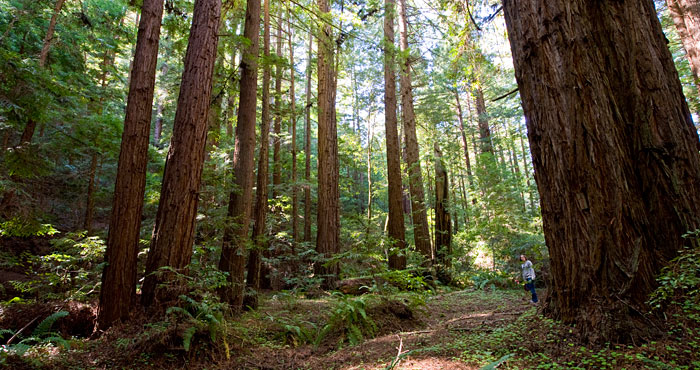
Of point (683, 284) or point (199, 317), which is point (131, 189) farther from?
point (683, 284)

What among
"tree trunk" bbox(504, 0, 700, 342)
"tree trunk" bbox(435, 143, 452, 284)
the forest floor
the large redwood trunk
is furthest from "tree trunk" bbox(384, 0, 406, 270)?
the large redwood trunk

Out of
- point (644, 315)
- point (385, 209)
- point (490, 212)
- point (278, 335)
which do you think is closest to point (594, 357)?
point (644, 315)

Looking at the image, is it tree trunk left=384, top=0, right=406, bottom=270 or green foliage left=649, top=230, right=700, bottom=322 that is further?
tree trunk left=384, top=0, right=406, bottom=270

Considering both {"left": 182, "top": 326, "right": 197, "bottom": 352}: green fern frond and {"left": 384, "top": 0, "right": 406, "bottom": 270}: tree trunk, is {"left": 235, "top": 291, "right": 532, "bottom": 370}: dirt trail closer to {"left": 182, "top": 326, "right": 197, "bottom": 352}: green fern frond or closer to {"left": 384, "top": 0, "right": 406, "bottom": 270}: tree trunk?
{"left": 182, "top": 326, "right": 197, "bottom": 352}: green fern frond

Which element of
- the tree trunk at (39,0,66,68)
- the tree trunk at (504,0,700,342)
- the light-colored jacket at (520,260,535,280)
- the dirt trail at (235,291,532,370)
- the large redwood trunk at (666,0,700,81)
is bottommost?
the dirt trail at (235,291,532,370)

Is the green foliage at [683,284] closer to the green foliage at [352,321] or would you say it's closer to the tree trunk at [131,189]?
the green foliage at [352,321]

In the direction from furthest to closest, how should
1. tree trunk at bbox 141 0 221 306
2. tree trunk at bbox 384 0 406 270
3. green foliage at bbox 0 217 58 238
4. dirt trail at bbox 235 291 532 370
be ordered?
tree trunk at bbox 384 0 406 270
green foliage at bbox 0 217 58 238
tree trunk at bbox 141 0 221 306
dirt trail at bbox 235 291 532 370

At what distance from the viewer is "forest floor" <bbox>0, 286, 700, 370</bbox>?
2420 mm

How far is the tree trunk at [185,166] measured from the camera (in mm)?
4961

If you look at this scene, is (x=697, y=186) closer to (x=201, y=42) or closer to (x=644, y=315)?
(x=644, y=315)

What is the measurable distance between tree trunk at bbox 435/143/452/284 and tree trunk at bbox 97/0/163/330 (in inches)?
406

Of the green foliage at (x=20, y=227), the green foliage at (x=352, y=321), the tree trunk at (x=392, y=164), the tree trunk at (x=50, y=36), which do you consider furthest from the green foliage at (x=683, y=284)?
the tree trunk at (x=50, y=36)

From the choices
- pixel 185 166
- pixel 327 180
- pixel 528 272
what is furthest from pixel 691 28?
pixel 185 166

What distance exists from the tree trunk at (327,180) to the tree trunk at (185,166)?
514 centimetres
